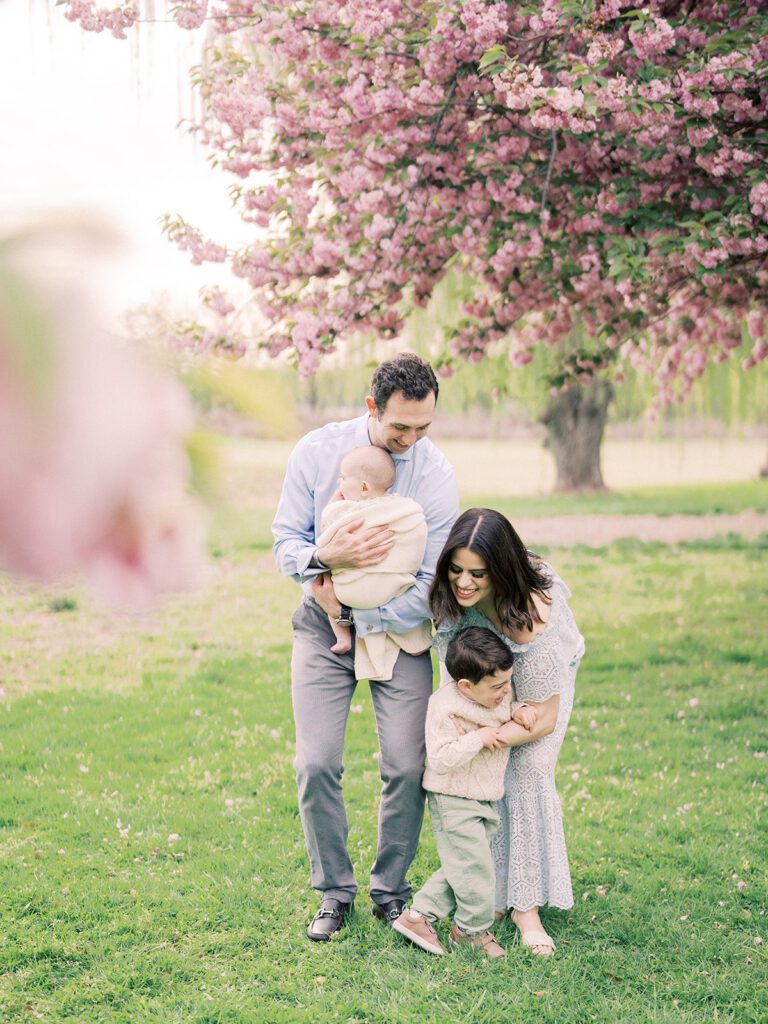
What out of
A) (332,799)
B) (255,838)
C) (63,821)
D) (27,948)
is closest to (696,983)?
(332,799)

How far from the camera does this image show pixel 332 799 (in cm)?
363

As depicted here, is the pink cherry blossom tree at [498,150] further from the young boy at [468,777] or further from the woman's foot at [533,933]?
the woman's foot at [533,933]

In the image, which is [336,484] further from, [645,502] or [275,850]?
[645,502]

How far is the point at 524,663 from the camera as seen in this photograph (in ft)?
11.7

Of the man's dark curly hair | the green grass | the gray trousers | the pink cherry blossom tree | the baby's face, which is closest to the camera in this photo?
the man's dark curly hair

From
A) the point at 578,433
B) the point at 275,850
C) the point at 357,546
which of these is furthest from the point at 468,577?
the point at 578,433

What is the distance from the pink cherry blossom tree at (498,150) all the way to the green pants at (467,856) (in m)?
Result: 2.49

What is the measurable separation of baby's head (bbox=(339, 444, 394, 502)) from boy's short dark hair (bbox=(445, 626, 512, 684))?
1.78 ft

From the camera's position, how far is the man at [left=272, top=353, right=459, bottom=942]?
11.3 feet

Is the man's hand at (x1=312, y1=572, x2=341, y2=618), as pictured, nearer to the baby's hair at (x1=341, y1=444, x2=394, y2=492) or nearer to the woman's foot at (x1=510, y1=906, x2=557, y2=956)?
the baby's hair at (x1=341, y1=444, x2=394, y2=492)

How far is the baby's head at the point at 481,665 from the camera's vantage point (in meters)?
3.38

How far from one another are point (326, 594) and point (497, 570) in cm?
55

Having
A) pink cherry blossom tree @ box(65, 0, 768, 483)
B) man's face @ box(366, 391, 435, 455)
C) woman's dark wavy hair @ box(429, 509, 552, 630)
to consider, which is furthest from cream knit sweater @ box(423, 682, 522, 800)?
pink cherry blossom tree @ box(65, 0, 768, 483)

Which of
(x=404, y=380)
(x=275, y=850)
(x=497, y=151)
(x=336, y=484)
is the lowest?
(x=275, y=850)
